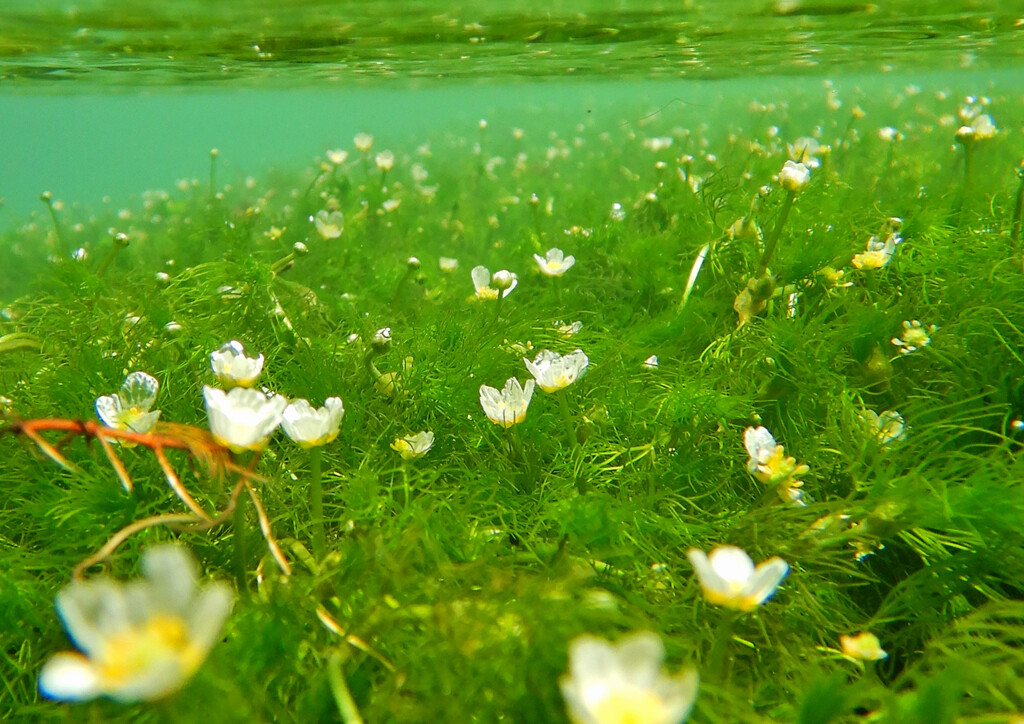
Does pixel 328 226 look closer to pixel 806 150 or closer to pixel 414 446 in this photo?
pixel 414 446

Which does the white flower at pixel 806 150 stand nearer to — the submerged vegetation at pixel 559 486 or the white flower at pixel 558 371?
the submerged vegetation at pixel 559 486

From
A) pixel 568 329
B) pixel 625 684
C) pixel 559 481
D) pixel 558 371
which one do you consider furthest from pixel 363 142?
pixel 625 684

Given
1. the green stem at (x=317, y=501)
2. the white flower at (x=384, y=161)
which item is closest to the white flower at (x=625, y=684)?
the green stem at (x=317, y=501)

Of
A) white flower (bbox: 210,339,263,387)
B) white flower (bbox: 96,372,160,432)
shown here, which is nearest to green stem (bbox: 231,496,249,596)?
white flower (bbox: 210,339,263,387)

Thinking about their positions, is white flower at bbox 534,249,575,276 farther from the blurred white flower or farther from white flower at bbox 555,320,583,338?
the blurred white flower

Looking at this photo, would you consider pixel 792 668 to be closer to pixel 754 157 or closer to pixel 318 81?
pixel 754 157

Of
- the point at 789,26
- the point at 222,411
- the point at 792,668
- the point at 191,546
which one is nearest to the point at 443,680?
the point at 222,411
